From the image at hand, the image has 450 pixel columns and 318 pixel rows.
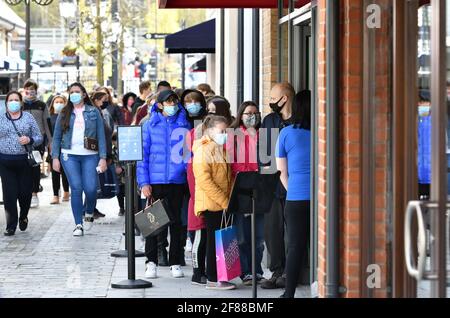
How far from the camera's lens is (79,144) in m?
15.1

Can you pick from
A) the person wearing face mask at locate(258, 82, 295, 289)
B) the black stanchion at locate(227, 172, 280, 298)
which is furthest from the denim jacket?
the black stanchion at locate(227, 172, 280, 298)

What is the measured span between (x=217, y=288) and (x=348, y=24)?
3548mm

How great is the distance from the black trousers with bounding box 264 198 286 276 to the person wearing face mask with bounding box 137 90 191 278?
1.02 m

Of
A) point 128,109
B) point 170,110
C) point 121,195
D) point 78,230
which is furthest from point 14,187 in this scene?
point 128,109

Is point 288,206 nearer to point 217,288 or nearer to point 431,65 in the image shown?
point 217,288

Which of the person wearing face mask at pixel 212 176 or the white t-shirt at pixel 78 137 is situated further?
the white t-shirt at pixel 78 137

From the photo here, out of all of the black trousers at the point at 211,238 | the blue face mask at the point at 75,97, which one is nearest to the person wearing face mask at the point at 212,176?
the black trousers at the point at 211,238

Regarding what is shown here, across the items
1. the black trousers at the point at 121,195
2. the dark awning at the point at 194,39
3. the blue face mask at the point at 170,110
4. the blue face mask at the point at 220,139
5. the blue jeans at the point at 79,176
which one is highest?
the dark awning at the point at 194,39

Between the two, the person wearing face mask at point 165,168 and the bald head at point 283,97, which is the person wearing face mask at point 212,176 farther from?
the person wearing face mask at point 165,168

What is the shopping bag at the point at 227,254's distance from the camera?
34.4 feet

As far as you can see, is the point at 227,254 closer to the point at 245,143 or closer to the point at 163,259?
the point at 245,143

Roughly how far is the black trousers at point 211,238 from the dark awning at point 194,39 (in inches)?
530

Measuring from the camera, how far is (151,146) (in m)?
11.5
